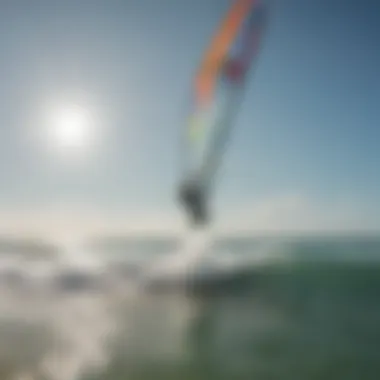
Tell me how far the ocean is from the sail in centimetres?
25

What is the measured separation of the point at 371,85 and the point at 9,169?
3.64ft

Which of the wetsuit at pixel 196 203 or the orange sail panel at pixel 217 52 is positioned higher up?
the orange sail panel at pixel 217 52

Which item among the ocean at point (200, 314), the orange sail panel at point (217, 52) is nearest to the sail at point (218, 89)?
the orange sail panel at point (217, 52)

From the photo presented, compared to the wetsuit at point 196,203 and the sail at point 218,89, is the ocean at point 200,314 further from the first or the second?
the sail at point 218,89

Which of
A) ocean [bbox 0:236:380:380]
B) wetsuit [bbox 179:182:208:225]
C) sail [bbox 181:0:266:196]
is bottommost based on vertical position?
ocean [bbox 0:236:380:380]

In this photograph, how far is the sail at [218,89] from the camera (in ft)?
6.03

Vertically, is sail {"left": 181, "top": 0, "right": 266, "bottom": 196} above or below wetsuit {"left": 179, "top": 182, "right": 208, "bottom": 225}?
above

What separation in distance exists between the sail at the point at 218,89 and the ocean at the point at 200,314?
25 cm

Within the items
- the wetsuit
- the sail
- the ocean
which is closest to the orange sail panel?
the sail

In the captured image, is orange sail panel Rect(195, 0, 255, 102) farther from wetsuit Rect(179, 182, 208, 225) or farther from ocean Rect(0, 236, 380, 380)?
ocean Rect(0, 236, 380, 380)

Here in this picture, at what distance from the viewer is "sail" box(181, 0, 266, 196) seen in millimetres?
1837

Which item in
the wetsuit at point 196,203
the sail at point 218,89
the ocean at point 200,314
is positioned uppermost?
the sail at point 218,89

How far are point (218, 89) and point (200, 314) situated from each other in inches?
25.8

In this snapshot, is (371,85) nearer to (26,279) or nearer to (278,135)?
(278,135)
